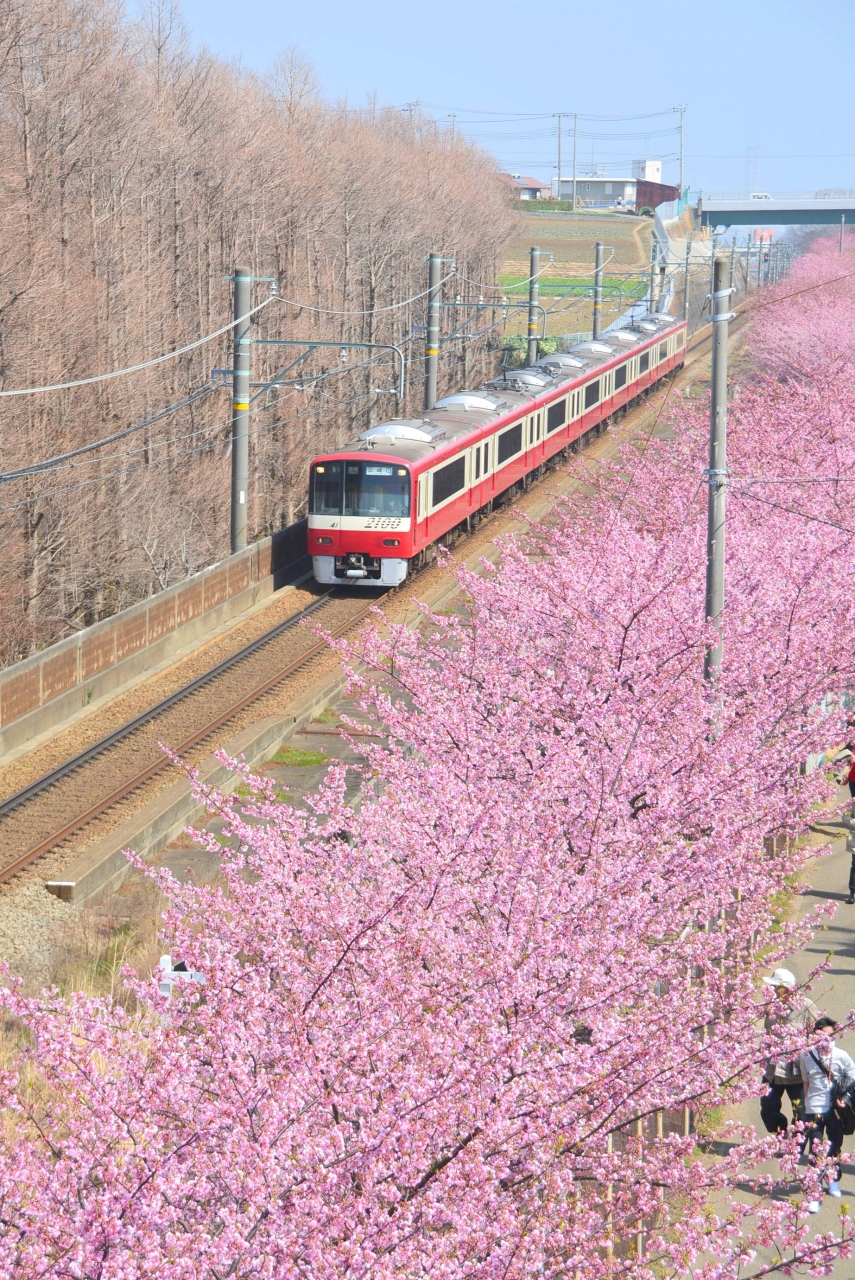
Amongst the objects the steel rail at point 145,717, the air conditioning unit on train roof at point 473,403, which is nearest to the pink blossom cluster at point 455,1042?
the steel rail at point 145,717

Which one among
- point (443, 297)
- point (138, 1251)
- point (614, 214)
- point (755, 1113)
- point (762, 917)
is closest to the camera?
point (138, 1251)

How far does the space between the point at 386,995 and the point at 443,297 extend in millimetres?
58421

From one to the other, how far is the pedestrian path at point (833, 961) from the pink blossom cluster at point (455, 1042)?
1.22 feet

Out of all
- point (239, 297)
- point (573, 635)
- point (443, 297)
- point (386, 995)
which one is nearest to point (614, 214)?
point (443, 297)

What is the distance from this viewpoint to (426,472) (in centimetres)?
2577

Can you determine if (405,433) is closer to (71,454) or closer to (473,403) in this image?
(473,403)

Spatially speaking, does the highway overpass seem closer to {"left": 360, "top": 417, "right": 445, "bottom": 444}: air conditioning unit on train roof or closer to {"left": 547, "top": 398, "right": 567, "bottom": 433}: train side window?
{"left": 547, "top": 398, "right": 567, "bottom": 433}: train side window

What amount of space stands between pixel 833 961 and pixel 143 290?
25938mm

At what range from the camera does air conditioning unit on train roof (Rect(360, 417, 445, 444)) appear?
26625 millimetres

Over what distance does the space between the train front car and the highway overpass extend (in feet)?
294

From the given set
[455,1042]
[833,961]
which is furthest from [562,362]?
[455,1042]

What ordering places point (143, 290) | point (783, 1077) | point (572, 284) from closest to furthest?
point (783, 1077), point (143, 290), point (572, 284)

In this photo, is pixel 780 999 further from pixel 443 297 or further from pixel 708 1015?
pixel 443 297

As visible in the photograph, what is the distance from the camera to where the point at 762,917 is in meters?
9.43
